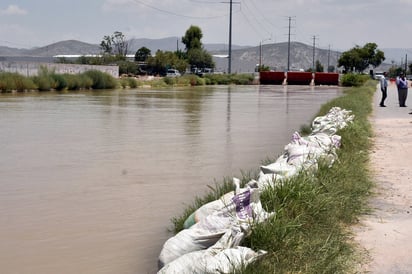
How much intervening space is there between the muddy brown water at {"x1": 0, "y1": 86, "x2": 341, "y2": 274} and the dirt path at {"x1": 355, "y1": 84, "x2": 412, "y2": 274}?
199 cm

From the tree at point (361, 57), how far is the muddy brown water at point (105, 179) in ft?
241

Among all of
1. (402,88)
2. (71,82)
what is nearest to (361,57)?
(71,82)

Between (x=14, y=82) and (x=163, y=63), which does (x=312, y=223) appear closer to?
(x=14, y=82)

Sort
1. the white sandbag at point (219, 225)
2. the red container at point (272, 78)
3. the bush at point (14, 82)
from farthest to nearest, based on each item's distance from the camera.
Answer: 1. the red container at point (272, 78)
2. the bush at point (14, 82)
3. the white sandbag at point (219, 225)

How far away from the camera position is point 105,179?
386 inches

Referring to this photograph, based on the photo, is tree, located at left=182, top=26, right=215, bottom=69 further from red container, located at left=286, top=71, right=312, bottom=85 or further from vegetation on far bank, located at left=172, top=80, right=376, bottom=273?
vegetation on far bank, located at left=172, top=80, right=376, bottom=273

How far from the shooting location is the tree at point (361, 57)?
90625mm

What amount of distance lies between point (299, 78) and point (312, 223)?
67.4 metres

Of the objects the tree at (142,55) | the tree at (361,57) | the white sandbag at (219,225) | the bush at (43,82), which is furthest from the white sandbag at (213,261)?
the tree at (142,55)

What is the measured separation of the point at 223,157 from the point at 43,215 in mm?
5313

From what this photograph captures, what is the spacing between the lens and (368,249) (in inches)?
213

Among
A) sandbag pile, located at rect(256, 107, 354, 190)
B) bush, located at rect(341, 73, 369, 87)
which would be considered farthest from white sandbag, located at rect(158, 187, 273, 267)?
bush, located at rect(341, 73, 369, 87)

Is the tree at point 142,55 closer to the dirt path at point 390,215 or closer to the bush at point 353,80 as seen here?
the bush at point 353,80

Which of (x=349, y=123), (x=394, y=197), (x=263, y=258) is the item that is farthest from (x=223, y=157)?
(x=263, y=258)
